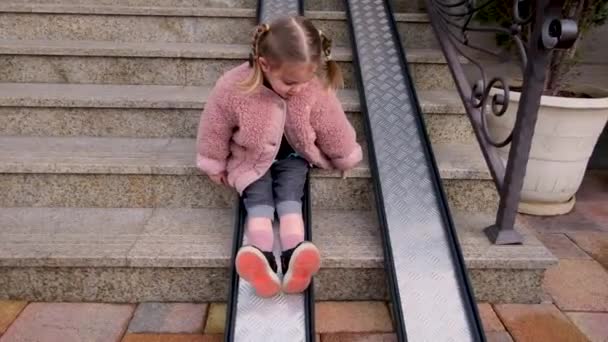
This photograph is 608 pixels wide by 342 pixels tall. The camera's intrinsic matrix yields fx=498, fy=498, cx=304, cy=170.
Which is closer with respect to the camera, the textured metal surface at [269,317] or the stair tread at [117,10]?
the textured metal surface at [269,317]

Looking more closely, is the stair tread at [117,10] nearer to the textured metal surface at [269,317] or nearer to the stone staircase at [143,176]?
the stone staircase at [143,176]

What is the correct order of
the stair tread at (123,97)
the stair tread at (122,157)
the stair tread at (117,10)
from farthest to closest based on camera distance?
the stair tread at (117,10) < the stair tread at (123,97) < the stair tread at (122,157)

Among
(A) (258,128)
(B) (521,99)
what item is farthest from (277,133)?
(B) (521,99)

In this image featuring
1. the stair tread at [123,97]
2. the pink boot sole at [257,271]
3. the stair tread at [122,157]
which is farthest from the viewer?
the stair tread at [123,97]

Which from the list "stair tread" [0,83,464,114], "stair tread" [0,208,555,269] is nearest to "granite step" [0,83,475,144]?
"stair tread" [0,83,464,114]

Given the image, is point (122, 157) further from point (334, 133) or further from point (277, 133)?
point (334, 133)

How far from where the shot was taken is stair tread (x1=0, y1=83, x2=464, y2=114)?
1.80 meters

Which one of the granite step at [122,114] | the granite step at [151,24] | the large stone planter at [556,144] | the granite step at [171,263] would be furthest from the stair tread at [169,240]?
the granite step at [151,24]

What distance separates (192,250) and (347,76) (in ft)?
3.47

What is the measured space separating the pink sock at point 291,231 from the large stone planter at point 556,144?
1001 mm

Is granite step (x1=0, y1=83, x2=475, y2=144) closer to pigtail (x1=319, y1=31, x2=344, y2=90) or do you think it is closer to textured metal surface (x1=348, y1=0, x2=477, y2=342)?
textured metal surface (x1=348, y1=0, x2=477, y2=342)

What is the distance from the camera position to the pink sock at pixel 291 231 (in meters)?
1.37

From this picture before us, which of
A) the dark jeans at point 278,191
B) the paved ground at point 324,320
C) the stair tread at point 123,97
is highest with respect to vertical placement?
the stair tread at point 123,97

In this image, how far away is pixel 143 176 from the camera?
5.33 feet
